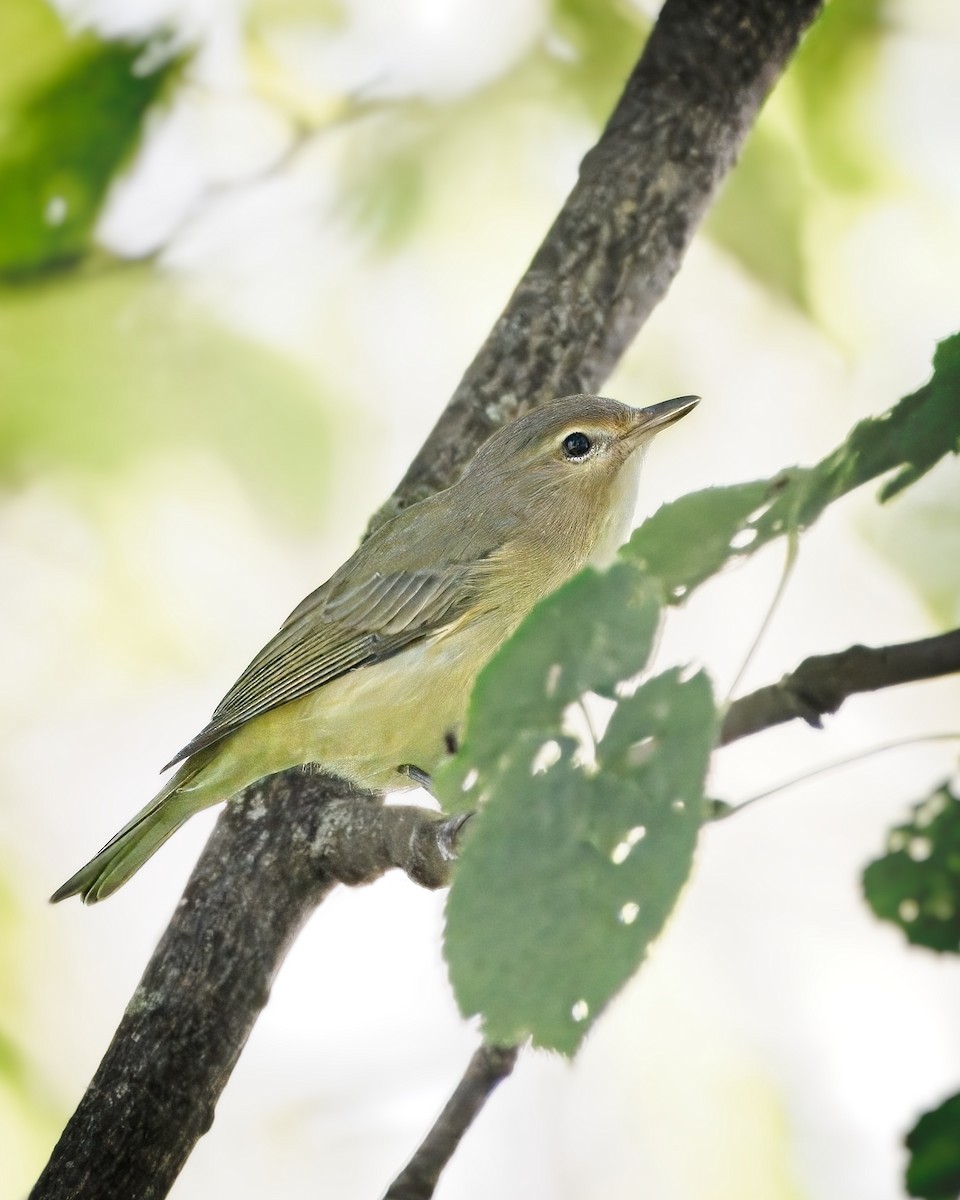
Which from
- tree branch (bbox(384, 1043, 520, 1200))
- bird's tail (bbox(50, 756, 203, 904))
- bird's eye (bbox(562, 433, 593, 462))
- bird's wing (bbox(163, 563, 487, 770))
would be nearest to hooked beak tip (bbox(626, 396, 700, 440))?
bird's eye (bbox(562, 433, 593, 462))

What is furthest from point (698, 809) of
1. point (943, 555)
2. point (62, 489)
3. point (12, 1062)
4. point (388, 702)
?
point (62, 489)

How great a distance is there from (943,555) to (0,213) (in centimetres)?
323

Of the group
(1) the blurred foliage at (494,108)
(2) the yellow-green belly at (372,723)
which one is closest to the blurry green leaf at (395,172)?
(1) the blurred foliage at (494,108)

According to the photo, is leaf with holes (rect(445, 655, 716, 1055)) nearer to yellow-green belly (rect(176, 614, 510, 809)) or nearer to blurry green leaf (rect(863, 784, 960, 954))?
blurry green leaf (rect(863, 784, 960, 954))

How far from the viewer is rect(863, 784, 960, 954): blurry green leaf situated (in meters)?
1.35

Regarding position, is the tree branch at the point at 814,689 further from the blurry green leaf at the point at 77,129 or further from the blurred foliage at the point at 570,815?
the blurry green leaf at the point at 77,129

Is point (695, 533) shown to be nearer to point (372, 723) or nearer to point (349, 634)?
point (372, 723)

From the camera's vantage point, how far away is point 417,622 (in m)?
3.23

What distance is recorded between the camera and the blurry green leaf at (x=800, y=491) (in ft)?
4.36

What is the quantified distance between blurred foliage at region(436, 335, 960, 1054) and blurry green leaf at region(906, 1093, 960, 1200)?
1.07ft

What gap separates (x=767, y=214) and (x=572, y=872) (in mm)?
4080

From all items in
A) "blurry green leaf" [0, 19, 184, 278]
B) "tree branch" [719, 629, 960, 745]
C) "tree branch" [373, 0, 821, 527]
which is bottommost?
"tree branch" [719, 629, 960, 745]

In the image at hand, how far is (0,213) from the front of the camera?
14.1 ft

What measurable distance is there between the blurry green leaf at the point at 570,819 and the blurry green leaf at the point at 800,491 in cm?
32
